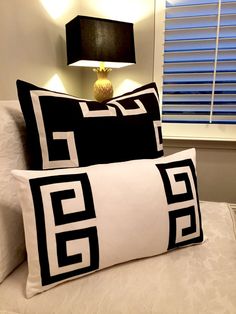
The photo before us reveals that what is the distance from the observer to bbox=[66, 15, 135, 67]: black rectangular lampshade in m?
1.29

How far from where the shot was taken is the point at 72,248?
1.98 feet

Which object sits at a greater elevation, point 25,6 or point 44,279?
point 25,6

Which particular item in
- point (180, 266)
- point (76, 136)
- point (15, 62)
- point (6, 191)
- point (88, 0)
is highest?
point (88, 0)

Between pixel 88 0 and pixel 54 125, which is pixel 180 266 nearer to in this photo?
pixel 54 125

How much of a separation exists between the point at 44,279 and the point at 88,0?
1.82 meters

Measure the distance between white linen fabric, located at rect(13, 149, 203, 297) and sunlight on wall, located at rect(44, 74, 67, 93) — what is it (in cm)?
97

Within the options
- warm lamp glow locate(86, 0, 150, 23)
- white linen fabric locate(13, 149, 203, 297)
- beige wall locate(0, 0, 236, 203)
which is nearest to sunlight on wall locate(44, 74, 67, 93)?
beige wall locate(0, 0, 236, 203)

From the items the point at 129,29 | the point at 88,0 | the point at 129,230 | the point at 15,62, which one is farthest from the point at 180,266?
the point at 88,0

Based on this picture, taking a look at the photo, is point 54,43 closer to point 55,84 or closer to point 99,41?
point 55,84

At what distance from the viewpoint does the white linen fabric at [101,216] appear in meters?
0.59

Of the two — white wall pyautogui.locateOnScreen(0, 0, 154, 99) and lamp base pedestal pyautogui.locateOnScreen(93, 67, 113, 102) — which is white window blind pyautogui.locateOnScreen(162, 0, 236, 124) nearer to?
white wall pyautogui.locateOnScreen(0, 0, 154, 99)

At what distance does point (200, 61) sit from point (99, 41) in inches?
28.6

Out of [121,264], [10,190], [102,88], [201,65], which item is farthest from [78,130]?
[201,65]

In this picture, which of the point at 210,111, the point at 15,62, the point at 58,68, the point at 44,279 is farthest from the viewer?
the point at 210,111
